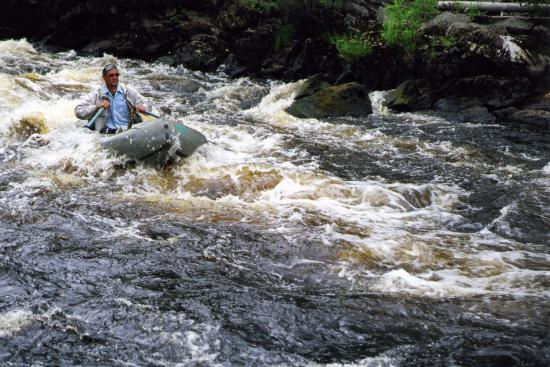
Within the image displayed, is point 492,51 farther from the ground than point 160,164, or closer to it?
farther from the ground

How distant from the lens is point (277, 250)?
17.3 ft

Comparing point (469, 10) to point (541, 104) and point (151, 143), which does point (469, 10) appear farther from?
point (151, 143)

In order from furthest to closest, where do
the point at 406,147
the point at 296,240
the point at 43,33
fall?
the point at 43,33 → the point at 406,147 → the point at 296,240

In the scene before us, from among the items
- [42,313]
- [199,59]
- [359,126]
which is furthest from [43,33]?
[42,313]

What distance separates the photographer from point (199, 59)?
1576cm

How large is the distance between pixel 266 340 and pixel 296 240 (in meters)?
1.69

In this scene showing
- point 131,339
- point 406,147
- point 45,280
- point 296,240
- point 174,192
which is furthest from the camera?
point 406,147

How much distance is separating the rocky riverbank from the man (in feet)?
13.3

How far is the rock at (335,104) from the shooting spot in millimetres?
10938

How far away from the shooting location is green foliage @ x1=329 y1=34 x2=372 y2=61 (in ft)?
41.4

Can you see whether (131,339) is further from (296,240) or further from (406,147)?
(406,147)

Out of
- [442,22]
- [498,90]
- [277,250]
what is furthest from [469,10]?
[277,250]

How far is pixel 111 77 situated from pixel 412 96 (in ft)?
21.4

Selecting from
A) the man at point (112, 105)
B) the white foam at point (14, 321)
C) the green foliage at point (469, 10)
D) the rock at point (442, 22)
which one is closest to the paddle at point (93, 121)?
the man at point (112, 105)
